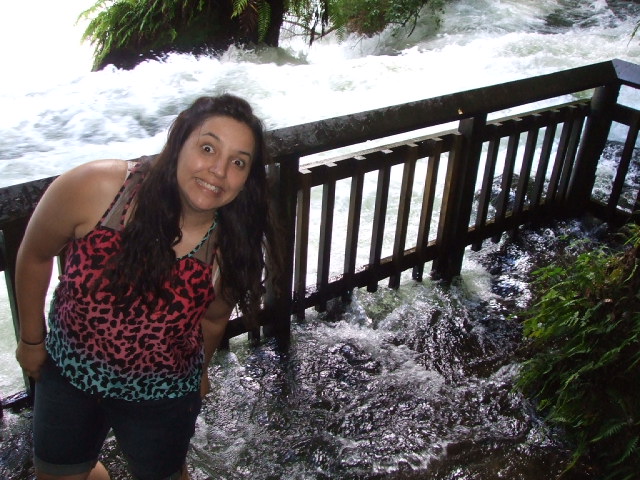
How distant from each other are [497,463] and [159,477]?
1.55 metres

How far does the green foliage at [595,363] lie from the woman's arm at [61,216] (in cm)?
215

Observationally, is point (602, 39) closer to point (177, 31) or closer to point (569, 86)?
point (177, 31)

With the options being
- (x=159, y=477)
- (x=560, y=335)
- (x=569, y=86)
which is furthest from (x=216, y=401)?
(x=569, y=86)

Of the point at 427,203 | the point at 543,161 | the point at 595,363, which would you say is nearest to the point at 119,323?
the point at 595,363

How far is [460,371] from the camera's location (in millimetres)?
3488

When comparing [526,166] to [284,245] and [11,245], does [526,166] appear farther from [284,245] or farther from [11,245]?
[11,245]

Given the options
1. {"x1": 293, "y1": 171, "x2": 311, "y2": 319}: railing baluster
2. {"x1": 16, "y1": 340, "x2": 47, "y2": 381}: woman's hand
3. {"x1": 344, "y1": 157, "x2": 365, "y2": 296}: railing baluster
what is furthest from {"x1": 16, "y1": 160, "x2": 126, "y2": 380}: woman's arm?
{"x1": 344, "y1": 157, "x2": 365, "y2": 296}: railing baluster

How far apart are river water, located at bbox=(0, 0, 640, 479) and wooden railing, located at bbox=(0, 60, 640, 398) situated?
20cm

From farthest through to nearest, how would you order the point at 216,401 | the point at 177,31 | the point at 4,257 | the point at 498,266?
the point at 177,31 → the point at 498,266 → the point at 216,401 → the point at 4,257

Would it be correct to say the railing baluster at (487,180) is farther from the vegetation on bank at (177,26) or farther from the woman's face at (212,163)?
the vegetation on bank at (177,26)

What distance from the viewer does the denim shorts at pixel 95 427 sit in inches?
77.2

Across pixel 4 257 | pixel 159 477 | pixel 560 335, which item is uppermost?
pixel 4 257

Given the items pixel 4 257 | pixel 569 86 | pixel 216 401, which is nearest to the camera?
pixel 4 257

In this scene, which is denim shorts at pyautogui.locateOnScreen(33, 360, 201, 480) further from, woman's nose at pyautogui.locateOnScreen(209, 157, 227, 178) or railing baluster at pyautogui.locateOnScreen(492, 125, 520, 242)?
railing baluster at pyautogui.locateOnScreen(492, 125, 520, 242)
